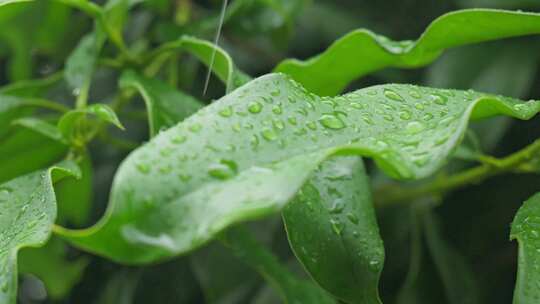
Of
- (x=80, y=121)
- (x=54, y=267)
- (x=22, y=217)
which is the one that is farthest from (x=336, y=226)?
(x=54, y=267)

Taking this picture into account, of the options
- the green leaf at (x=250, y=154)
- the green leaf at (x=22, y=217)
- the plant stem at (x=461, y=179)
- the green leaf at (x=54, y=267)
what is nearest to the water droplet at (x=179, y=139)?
the green leaf at (x=250, y=154)

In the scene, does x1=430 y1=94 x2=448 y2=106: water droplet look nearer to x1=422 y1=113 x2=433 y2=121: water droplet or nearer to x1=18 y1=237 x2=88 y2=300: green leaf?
x1=422 y1=113 x2=433 y2=121: water droplet

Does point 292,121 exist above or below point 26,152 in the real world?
above

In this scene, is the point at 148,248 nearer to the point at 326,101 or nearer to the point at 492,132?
the point at 326,101

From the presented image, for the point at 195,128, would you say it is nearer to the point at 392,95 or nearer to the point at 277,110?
the point at 277,110

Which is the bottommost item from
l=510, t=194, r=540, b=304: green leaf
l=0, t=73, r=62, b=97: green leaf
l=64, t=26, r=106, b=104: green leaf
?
l=0, t=73, r=62, b=97: green leaf

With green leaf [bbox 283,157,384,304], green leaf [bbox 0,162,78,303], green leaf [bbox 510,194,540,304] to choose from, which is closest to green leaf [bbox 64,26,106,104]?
green leaf [bbox 0,162,78,303]

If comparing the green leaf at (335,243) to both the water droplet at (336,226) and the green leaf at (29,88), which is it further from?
the green leaf at (29,88)
